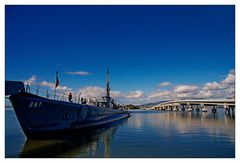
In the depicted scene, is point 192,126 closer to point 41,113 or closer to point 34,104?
point 41,113

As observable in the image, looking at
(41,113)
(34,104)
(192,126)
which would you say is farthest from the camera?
(192,126)

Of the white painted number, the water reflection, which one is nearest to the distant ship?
the white painted number

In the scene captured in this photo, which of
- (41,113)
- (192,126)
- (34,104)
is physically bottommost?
(192,126)

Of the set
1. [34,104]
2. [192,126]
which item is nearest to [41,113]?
[34,104]

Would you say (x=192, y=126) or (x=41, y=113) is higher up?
(x=41, y=113)

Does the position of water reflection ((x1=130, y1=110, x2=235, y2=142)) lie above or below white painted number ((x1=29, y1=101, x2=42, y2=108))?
below

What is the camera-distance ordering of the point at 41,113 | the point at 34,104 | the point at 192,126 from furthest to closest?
the point at 192,126
the point at 41,113
the point at 34,104

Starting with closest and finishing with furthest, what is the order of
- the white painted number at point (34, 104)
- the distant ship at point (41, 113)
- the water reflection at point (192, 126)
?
1. the distant ship at point (41, 113)
2. the white painted number at point (34, 104)
3. the water reflection at point (192, 126)

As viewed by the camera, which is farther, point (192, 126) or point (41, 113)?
point (192, 126)

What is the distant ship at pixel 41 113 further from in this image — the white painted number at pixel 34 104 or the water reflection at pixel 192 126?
the water reflection at pixel 192 126

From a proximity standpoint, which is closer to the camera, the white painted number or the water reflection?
the white painted number

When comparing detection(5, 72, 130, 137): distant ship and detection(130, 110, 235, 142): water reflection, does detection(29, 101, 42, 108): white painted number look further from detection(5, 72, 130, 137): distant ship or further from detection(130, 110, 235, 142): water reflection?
detection(130, 110, 235, 142): water reflection

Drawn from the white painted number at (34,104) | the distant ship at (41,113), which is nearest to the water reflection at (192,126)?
the distant ship at (41,113)

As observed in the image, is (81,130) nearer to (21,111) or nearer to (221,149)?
(21,111)
